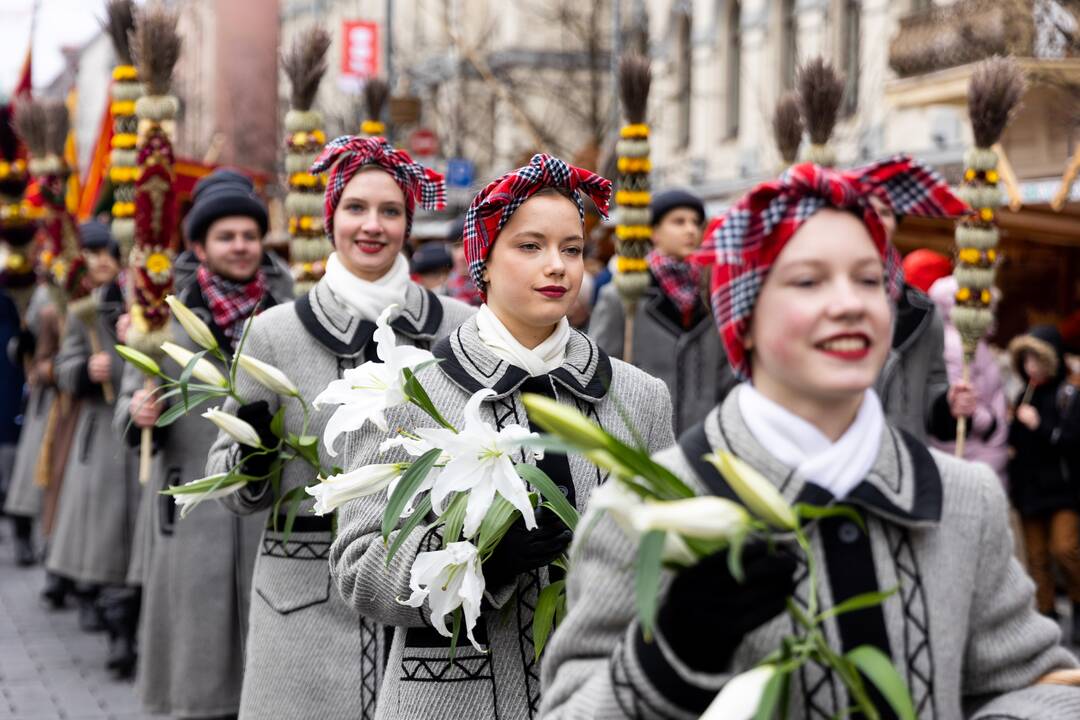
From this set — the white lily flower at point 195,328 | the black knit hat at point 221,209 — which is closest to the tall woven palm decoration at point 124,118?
the black knit hat at point 221,209

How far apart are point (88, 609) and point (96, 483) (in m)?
1.05

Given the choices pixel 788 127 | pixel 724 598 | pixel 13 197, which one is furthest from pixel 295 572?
pixel 13 197

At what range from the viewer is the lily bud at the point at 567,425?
90.2 inches

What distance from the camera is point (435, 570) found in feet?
10.8

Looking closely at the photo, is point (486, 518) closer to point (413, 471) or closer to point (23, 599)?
point (413, 471)

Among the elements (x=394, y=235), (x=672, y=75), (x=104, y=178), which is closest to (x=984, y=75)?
(x=394, y=235)

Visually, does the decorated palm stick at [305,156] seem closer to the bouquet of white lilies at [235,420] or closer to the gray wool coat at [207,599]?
the gray wool coat at [207,599]

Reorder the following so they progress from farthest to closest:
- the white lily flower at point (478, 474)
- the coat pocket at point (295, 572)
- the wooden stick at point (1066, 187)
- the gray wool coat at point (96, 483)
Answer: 1. the wooden stick at point (1066, 187)
2. the gray wool coat at point (96, 483)
3. the coat pocket at point (295, 572)
4. the white lily flower at point (478, 474)

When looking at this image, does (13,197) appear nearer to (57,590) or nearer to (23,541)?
(23,541)

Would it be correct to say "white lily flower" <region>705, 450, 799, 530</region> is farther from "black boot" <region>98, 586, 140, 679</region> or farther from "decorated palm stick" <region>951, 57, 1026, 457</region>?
"black boot" <region>98, 586, 140, 679</region>

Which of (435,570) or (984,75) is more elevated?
(984,75)

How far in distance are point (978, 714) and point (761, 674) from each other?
1.82 feet

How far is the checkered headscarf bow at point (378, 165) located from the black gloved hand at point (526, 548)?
2013mm

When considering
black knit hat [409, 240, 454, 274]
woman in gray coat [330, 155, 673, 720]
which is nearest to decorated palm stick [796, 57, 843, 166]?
woman in gray coat [330, 155, 673, 720]
